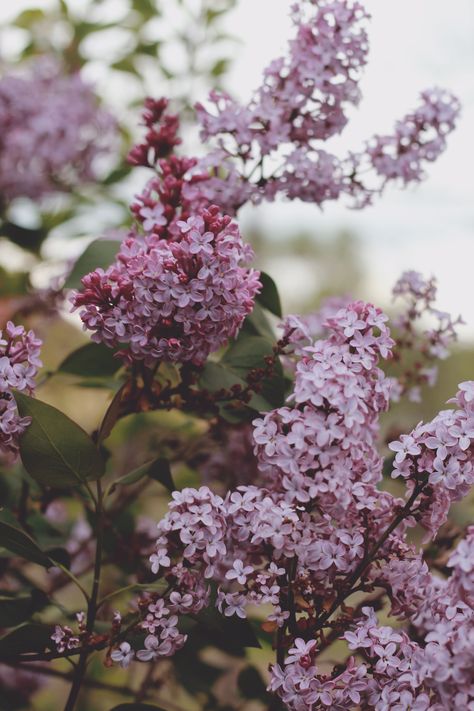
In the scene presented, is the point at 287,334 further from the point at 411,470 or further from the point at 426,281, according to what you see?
the point at 426,281

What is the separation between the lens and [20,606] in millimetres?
865

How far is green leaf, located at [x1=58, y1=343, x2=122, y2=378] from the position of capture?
997 millimetres

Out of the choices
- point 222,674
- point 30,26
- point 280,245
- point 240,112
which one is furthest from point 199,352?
point 280,245

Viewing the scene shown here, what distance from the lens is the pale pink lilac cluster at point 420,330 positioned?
1015mm

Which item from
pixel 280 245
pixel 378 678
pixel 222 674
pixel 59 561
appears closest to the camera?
pixel 378 678

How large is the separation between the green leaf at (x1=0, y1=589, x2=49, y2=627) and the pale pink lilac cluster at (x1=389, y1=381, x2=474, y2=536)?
0.41 meters

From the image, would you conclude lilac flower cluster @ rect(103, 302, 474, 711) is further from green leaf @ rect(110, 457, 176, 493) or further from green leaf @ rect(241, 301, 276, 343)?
green leaf @ rect(241, 301, 276, 343)

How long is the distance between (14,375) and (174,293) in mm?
151

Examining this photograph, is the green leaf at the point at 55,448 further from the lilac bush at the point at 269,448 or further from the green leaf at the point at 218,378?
the green leaf at the point at 218,378

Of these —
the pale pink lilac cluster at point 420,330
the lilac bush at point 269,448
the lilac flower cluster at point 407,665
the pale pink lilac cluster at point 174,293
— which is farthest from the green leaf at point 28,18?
the lilac flower cluster at point 407,665

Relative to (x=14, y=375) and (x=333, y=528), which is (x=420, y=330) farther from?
(x=14, y=375)

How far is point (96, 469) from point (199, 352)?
0.14 m

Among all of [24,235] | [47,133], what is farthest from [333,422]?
[47,133]

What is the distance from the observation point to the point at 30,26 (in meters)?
1.89
